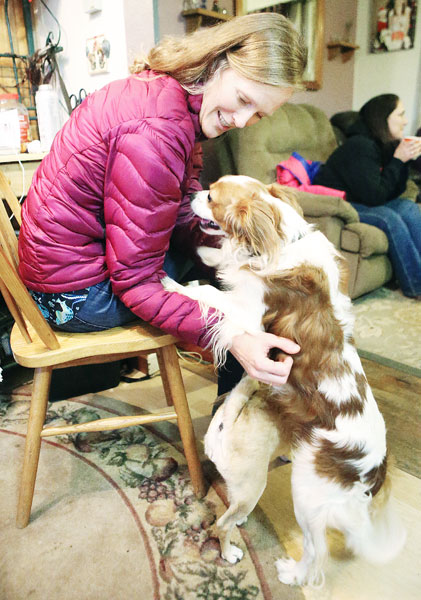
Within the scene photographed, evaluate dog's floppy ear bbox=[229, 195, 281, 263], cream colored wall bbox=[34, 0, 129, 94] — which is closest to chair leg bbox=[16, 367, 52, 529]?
dog's floppy ear bbox=[229, 195, 281, 263]

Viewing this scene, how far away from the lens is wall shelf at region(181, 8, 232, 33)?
2619 mm

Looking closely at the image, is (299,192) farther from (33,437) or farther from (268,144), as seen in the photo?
(33,437)

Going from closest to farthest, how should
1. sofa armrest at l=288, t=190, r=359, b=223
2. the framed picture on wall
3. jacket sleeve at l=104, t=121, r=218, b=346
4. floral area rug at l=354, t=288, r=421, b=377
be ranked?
jacket sleeve at l=104, t=121, r=218, b=346, floral area rug at l=354, t=288, r=421, b=377, sofa armrest at l=288, t=190, r=359, b=223, the framed picture on wall

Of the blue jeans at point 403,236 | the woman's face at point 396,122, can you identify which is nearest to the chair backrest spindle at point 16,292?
the blue jeans at point 403,236

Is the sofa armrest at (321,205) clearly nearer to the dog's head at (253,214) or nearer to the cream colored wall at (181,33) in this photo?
the cream colored wall at (181,33)

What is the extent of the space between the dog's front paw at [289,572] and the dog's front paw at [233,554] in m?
0.10

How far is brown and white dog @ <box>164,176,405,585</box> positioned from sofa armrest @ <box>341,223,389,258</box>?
1.67 m

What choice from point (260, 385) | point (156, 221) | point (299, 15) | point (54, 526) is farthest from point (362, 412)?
point (299, 15)

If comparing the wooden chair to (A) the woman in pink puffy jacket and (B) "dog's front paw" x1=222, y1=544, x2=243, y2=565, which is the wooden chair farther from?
(B) "dog's front paw" x1=222, y1=544, x2=243, y2=565

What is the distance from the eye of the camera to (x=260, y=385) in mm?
1178

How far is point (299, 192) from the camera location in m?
2.62

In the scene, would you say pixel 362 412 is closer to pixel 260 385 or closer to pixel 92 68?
pixel 260 385

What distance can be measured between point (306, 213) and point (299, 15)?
80.4 inches

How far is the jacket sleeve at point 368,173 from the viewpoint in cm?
293
